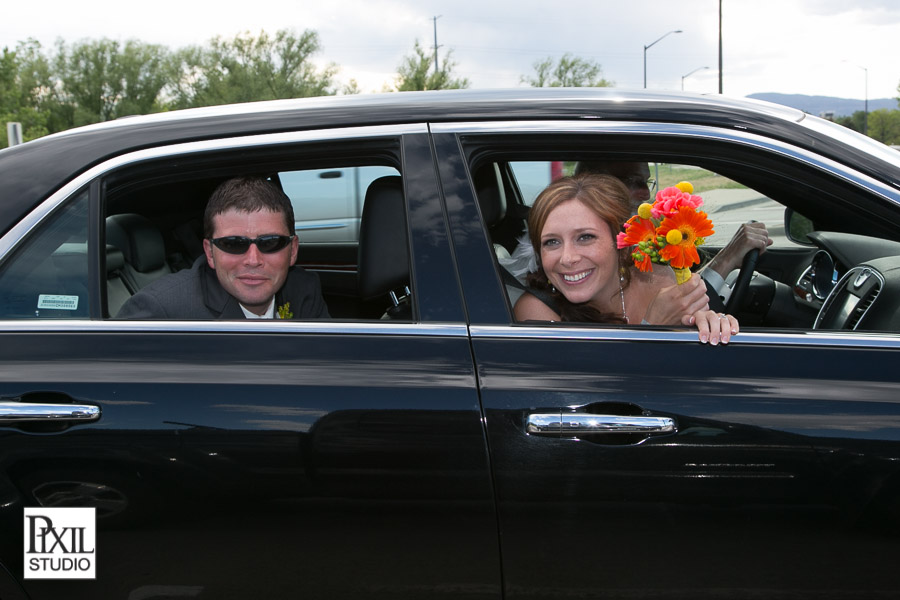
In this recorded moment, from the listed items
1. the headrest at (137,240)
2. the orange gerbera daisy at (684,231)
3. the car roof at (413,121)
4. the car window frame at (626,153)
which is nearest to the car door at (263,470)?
the car window frame at (626,153)

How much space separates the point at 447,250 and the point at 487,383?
0.32m

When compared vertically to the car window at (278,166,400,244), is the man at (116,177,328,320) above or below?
below

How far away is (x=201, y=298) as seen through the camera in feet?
7.33

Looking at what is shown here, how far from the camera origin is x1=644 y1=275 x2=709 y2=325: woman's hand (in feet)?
6.75

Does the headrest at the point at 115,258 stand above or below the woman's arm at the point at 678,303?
above

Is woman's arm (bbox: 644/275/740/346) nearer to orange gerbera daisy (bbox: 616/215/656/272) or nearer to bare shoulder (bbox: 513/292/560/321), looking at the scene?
orange gerbera daisy (bbox: 616/215/656/272)

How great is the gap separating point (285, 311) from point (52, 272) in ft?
2.01

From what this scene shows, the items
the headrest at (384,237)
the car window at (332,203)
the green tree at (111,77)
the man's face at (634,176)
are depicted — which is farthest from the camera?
the green tree at (111,77)

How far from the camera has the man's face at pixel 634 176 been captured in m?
2.56

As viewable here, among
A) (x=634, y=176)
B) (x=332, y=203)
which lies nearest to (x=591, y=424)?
(x=634, y=176)

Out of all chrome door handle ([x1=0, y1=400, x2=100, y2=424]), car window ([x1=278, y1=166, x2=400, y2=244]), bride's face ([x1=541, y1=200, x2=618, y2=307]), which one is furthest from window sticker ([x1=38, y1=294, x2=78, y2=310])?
car window ([x1=278, y1=166, x2=400, y2=244])

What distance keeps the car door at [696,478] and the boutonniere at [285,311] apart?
2.53ft

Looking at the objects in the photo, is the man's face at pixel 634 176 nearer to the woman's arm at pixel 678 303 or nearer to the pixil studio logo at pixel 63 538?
the woman's arm at pixel 678 303

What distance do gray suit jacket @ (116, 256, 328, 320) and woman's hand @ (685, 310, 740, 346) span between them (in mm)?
948
